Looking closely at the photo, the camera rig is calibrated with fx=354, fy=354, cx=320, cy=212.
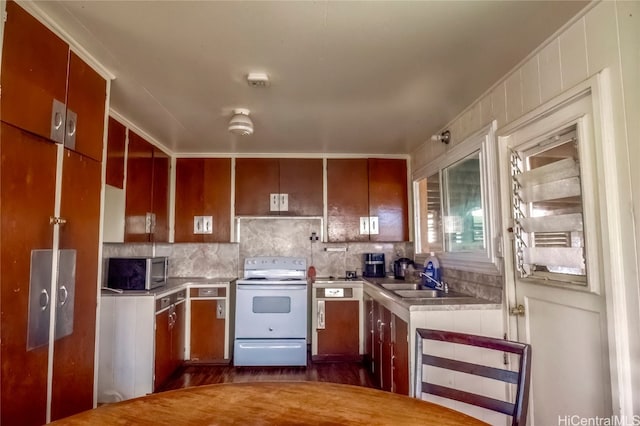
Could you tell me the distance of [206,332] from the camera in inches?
142

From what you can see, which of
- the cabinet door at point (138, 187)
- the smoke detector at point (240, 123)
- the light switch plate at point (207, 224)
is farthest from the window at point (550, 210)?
the light switch plate at point (207, 224)

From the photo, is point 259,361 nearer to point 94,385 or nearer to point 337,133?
point 94,385

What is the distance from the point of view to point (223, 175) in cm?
402

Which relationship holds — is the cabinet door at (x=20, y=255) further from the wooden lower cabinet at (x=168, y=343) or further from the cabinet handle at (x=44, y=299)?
the wooden lower cabinet at (x=168, y=343)

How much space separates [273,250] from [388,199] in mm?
1493

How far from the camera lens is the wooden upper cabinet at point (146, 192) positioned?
303 centimetres

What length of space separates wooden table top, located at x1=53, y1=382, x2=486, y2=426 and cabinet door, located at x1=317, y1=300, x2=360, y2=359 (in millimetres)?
2510

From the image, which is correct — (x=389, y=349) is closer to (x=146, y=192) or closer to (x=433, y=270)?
(x=433, y=270)

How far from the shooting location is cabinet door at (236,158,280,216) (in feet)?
13.1

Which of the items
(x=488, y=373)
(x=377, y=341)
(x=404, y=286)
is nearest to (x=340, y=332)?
(x=377, y=341)

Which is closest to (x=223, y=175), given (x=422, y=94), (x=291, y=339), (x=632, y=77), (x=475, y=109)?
(x=291, y=339)

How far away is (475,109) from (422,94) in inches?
16.8

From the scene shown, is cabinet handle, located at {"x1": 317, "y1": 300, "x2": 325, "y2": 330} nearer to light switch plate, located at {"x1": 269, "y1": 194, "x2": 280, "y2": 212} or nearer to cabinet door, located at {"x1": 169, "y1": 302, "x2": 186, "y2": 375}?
light switch plate, located at {"x1": 269, "y1": 194, "x2": 280, "y2": 212}

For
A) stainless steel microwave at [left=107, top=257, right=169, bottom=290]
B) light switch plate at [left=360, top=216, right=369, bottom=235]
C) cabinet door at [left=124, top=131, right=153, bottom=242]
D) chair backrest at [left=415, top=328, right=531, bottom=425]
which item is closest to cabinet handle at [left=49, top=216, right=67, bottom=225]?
cabinet door at [left=124, top=131, right=153, bottom=242]
